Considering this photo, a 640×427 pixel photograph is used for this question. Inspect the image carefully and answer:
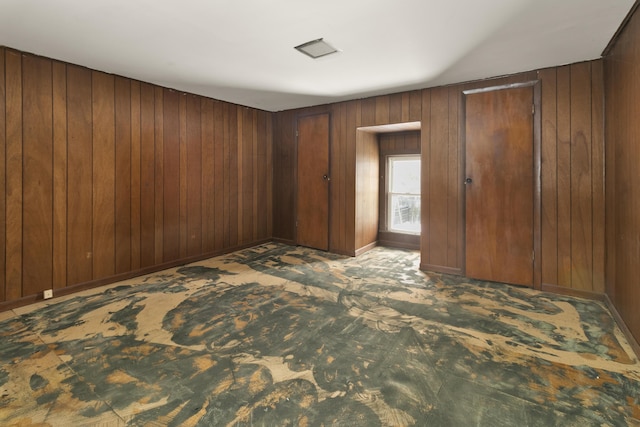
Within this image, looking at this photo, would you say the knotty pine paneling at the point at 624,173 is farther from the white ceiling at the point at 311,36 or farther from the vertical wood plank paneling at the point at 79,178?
the vertical wood plank paneling at the point at 79,178

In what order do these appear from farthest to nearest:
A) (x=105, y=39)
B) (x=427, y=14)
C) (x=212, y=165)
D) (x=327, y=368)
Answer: (x=212, y=165), (x=105, y=39), (x=427, y=14), (x=327, y=368)

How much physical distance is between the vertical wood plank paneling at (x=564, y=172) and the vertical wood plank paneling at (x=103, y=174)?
5.03 metres

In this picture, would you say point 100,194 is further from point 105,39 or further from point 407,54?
point 407,54

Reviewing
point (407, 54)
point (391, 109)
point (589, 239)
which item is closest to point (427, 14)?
point (407, 54)

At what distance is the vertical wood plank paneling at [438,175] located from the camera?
4039mm

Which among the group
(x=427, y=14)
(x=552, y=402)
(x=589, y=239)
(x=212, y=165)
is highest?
(x=427, y=14)

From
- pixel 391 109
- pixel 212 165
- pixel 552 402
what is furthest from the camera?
pixel 212 165

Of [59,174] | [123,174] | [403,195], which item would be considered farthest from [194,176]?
[403,195]

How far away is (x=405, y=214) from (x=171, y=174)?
3.92m

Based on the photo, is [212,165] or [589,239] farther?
[212,165]

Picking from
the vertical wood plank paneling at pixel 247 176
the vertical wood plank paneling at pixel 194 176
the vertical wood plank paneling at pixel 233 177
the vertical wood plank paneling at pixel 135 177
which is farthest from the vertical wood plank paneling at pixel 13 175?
the vertical wood plank paneling at pixel 247 176

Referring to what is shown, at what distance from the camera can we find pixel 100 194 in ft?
11.7

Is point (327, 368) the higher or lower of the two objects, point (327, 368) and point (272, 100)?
the lower

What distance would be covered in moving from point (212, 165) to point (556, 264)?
470 cm
